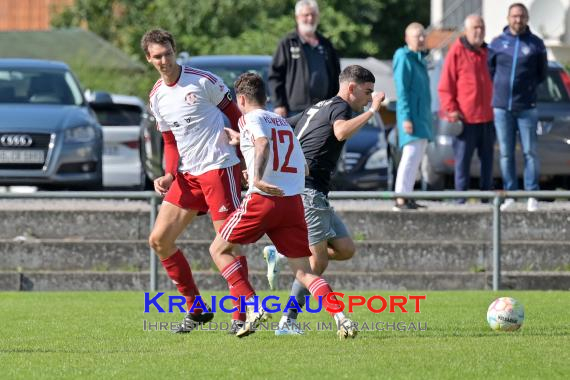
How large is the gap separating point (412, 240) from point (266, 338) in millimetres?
5663

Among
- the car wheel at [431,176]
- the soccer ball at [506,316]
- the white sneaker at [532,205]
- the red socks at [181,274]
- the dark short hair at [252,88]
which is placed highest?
the dark short hair at [252,88]

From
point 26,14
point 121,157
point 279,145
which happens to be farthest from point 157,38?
point 26,14

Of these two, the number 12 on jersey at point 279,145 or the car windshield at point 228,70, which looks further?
the car windshield at point 228,70

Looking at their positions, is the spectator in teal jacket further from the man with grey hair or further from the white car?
the white car

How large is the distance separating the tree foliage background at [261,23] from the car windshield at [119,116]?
13353mm

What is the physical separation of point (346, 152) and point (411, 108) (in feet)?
10.6

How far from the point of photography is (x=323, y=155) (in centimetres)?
1166

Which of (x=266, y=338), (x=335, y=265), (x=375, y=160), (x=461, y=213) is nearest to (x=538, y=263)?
(x=461, y=213)

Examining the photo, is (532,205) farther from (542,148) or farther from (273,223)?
(273,223)

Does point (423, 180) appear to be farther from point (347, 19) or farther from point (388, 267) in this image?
point (347, 19)

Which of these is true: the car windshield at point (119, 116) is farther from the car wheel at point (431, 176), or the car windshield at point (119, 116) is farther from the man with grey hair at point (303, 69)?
the man with grey hair at point (303, 69)

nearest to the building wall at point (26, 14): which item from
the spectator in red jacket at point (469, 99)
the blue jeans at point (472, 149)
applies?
the spectator in red jacket at point (469, 99)

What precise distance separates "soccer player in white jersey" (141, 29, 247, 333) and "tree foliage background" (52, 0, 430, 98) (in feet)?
96.2

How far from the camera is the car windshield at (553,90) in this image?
20.2 m
